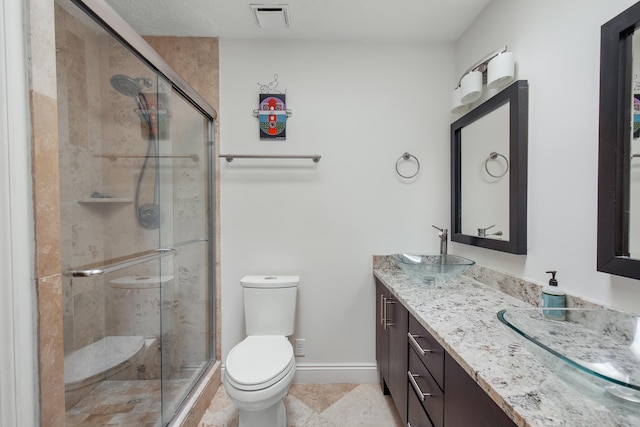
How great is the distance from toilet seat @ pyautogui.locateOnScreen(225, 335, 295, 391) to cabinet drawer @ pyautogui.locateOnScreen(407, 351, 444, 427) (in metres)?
0.61

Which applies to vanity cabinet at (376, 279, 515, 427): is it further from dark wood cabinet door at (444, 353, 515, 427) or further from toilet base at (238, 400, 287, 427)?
toilet base at (238, 400, 287, 427)

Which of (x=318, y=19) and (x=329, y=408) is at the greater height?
(x=318, y=19)

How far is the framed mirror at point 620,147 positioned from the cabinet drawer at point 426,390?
0.71 metres

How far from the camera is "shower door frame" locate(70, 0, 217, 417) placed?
0.93 meters

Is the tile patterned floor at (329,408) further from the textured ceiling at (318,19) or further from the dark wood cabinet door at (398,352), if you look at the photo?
the textured ceiling at (318,19)

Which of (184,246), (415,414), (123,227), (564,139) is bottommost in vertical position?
(415,414)

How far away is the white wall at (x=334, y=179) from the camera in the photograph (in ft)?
6.34

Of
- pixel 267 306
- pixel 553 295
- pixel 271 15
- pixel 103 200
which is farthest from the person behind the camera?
pixel 267 306

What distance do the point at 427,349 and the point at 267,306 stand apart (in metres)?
1.05

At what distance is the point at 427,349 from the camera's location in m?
1.07

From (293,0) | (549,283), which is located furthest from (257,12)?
(549,283)

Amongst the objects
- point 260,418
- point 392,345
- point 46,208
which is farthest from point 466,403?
point 46,208

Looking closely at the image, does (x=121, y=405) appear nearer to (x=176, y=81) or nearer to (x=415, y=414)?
(x=415, y=414)

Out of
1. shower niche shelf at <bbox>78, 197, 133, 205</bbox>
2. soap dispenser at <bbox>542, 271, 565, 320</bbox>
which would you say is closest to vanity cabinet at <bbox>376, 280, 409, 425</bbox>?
soap dispenser at <bbox>542, 271, 565, 320</bbox>
